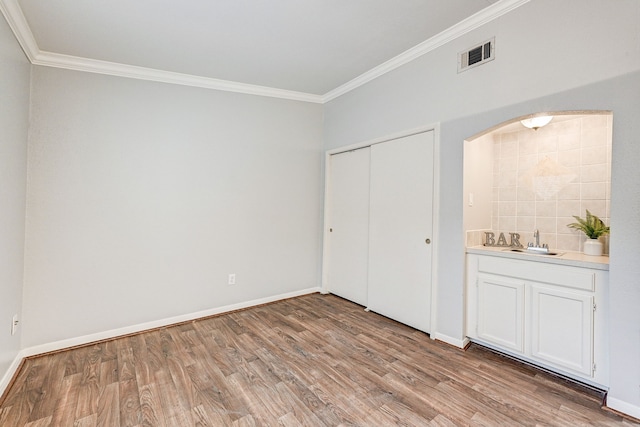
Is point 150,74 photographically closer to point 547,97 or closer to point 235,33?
point 235,33

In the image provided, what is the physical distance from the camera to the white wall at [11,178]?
1.96m

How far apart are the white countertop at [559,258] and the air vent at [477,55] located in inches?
60.4

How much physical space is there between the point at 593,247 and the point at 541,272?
0.45 m

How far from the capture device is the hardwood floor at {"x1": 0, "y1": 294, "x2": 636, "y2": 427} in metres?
1.71

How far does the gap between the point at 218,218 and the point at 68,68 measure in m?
1.93

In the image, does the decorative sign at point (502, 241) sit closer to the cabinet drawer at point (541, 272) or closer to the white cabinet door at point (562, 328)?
the cabinet drawer at point (541, 272)

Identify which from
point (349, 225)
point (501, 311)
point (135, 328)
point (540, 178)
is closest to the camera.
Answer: point (501, 311)

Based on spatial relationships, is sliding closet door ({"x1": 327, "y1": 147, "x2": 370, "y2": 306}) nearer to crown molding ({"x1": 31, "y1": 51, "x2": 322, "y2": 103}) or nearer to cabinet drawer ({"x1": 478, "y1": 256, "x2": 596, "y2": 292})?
crown molding ({"x1": 31, "y1": 51, "x2": 322, "y2": 103})

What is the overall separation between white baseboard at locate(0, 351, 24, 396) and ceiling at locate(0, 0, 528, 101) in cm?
248

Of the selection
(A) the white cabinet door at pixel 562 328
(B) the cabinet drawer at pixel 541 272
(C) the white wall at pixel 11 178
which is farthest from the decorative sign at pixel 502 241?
(C) the white wall at pixel 11 178

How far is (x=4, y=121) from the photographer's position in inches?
77.3

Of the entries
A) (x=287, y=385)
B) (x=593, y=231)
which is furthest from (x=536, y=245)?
(x=287, y=385)

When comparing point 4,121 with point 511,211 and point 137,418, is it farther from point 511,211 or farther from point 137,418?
point 511,211

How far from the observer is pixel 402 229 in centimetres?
306
